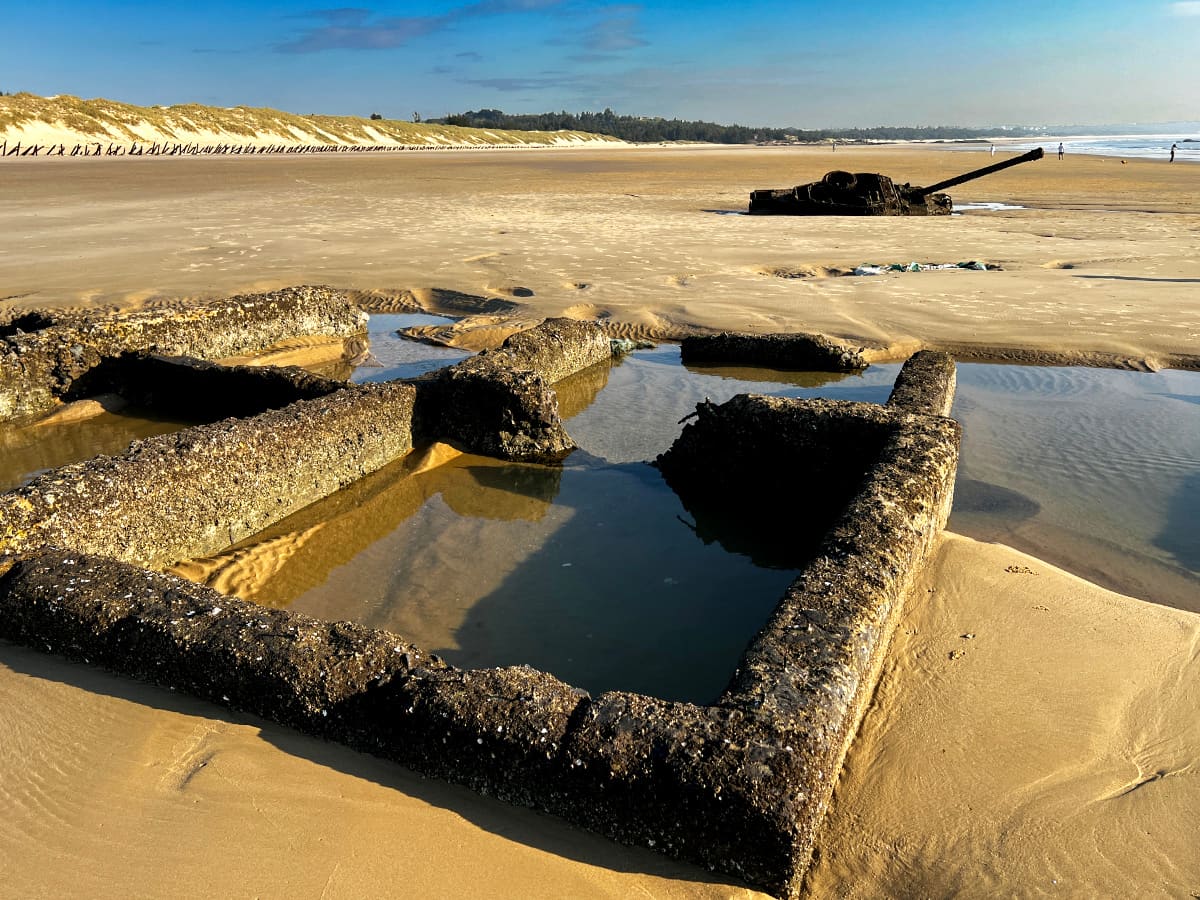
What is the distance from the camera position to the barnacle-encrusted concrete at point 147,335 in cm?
721

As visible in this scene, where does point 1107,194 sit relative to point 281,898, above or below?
above

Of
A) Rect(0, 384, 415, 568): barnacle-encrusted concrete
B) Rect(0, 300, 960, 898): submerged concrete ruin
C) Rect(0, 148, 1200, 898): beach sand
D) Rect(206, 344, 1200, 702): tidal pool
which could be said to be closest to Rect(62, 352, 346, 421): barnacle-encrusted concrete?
Rect(0, 384, 415, 568): barnacle-encrusted concrete

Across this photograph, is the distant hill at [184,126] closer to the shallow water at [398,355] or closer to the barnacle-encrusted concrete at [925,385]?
the shallow water at [398,355]

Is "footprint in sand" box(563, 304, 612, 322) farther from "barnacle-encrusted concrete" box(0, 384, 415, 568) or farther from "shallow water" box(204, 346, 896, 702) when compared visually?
"barnacle-encrusted concrete" box(0, 384, 415, 568)

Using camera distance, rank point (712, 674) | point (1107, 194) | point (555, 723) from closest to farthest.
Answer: point (555, 723)
point (712, 674)
point (1107, 194)

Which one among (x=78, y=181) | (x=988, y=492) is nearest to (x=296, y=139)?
(x=78, y=181)

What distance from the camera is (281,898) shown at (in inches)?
91.0

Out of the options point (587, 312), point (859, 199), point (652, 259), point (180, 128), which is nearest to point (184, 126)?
point (180, 128)

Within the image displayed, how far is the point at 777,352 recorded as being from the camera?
862cm

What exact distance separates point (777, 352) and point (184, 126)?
72.1m

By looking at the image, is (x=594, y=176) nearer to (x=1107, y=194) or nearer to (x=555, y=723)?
(x=1107, y=194)

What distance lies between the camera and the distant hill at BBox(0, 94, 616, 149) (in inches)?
2208

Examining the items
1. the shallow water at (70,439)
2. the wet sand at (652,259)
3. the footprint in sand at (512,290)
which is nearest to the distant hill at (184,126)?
the wet sand at (652,259)

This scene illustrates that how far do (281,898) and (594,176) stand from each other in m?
38.3
